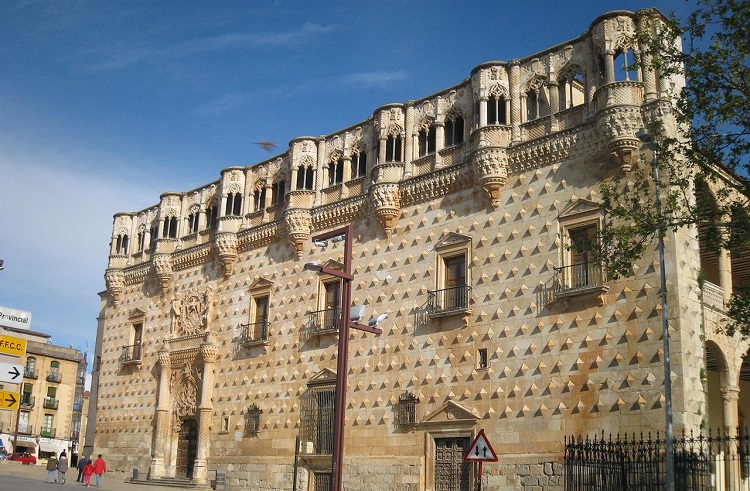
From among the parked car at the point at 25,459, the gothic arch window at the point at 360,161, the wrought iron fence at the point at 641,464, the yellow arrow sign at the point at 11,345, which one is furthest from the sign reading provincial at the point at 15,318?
the parked car at the point at 25,459

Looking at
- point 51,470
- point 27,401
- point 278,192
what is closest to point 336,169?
point 278,192

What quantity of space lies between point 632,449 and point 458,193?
30.5 ft

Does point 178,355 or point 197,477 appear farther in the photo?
point 178,355

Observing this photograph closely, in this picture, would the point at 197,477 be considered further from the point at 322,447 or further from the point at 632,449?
the point at 632,449

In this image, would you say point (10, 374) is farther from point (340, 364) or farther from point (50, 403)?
point (50, 403)

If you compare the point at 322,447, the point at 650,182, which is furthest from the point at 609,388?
the point at 322,447

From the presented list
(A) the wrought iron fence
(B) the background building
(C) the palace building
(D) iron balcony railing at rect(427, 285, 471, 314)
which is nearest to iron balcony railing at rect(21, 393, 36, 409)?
(B) the background building

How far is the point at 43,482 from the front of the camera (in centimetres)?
2953

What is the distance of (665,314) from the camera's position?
18750 millimetres

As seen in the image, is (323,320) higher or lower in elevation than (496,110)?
lower

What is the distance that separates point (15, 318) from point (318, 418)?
14.9 m

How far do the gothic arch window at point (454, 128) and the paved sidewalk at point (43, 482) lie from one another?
15431 mm

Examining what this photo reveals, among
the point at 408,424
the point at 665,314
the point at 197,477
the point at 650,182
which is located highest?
the point at 650,182

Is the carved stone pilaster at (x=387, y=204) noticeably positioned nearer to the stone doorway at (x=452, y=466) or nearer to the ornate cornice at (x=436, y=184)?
the ornate cornice at (x=436, y=184)
